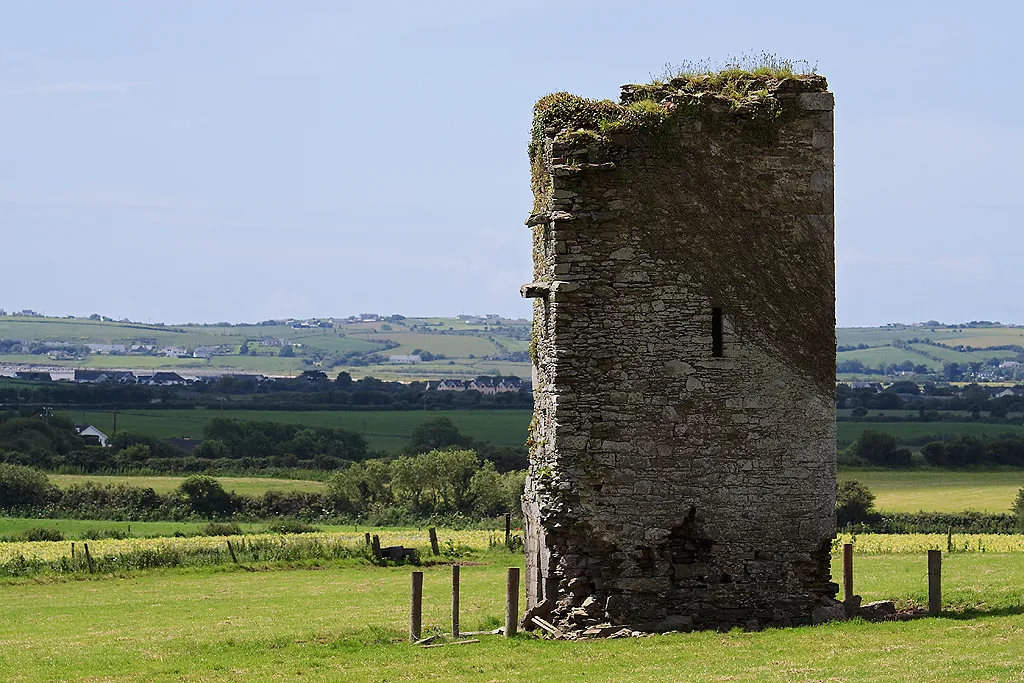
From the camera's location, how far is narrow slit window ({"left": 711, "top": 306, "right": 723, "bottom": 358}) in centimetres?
1861

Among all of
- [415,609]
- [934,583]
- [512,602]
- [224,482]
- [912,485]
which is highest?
[934,583]

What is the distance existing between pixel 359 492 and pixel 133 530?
45.1ft

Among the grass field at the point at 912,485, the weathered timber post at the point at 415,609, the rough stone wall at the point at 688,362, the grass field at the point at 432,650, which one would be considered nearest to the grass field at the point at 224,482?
the grass field at the point at 912,485

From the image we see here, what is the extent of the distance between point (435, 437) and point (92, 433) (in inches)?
925

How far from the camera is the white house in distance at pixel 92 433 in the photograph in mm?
89375

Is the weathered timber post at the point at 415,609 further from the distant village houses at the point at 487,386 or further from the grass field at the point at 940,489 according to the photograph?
the distant village houses at the point at 487,386

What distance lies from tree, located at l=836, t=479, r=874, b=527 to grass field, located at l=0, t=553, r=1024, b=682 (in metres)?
22.6

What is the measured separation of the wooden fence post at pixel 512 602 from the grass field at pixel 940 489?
132ft

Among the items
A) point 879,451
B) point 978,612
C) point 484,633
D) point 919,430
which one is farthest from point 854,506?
point 919,430

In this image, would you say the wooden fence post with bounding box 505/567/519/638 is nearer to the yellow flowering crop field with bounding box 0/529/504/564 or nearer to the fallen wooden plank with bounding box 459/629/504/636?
the fallen wooden plank with bounding box 459/629/504/636

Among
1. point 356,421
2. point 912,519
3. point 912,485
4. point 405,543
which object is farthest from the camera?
point 356,421

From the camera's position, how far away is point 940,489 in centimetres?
6488

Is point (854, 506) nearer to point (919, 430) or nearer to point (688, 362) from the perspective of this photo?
point (688, 362)

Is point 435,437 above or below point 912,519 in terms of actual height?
above
